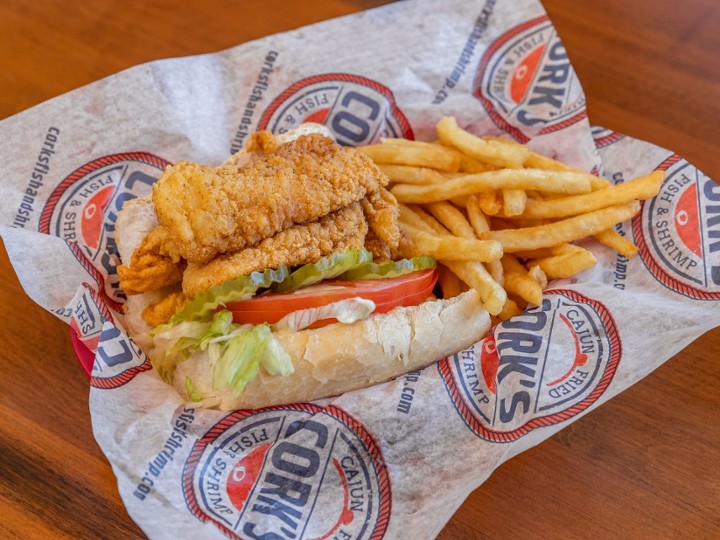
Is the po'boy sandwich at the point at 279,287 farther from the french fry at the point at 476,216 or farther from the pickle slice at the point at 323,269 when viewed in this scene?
the french fry at the point at 476,216

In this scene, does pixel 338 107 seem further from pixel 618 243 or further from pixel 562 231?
pixel 618 243

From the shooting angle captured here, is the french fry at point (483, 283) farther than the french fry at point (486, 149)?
No

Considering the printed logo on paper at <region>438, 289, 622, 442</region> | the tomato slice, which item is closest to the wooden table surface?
the printed logo on paper at <region>438, 289, 622, 442</region>

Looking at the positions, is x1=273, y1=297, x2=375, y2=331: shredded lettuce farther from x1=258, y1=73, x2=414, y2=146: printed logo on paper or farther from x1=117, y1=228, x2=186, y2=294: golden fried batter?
x1=258, y1=73, x2=414, y2=146: printed logo on paper

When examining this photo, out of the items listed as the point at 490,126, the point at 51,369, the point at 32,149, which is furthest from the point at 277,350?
the point at 490,126

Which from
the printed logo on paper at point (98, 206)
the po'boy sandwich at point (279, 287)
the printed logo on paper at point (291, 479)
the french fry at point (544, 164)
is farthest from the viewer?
the french fry at point (544, 164)

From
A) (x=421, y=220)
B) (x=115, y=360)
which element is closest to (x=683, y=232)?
(x=421, y=220)

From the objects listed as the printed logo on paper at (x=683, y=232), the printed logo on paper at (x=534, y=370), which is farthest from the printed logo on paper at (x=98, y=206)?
the printed logo on paper at (x=683, y=232)
